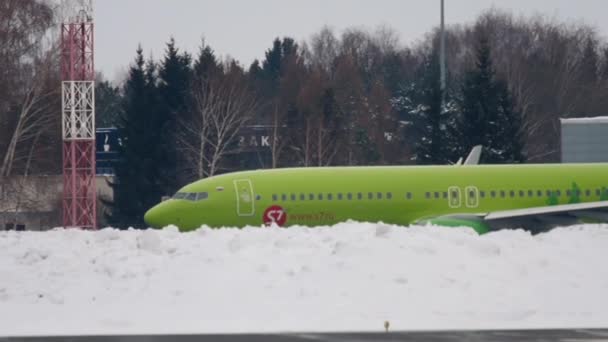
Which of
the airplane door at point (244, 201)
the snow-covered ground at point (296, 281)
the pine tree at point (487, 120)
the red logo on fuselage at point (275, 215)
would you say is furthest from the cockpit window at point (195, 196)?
the pine tree at point (487, 120)

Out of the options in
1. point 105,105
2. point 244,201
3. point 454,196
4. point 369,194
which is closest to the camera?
point 244,201

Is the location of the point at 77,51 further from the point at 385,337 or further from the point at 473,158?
the point at 385,337

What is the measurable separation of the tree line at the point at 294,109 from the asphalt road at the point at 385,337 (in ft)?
140

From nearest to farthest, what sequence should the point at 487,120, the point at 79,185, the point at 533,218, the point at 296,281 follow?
the point at 296,281
the point at 533,218
the point at 79,185
the point at 487,120

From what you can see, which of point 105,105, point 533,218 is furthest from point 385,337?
point 105,105

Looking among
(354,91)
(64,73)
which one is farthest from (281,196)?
(354,91)

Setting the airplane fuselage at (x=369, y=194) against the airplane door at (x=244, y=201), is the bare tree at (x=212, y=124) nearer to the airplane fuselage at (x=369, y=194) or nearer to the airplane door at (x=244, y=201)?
the airplane fuselage at (x=369, y=194)

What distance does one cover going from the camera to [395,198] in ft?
121

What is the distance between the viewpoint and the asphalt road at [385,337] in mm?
16953

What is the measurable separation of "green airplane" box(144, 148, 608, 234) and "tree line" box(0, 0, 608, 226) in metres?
25.4

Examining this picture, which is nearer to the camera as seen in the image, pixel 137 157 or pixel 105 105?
pixel 137 157

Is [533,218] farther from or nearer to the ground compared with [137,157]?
nearer to the ground

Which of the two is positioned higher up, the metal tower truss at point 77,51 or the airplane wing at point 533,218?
the metal tower truss at point 77,51

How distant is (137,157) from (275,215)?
3481 cm
